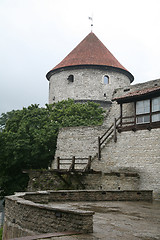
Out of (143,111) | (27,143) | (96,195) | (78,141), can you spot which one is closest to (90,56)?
(78,141)

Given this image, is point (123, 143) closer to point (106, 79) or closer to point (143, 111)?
point (143, 111)

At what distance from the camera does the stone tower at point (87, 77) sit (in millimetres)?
36000

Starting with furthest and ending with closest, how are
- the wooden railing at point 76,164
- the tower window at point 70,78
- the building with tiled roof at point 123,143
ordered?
the tower window at point 70,78, the wooden railing at point 76,164, the building with tiled roof at point 123,143

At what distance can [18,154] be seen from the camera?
899 inches

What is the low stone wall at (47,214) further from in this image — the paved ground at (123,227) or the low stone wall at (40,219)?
the paved ground at (123,227)

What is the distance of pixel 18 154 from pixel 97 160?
5.93 metres

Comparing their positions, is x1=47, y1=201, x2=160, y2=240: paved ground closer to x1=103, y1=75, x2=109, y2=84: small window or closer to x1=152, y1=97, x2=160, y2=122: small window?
x1=152, y1=97, x2=160, y2=122: small window

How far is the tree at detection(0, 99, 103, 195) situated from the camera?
23000 millimetres

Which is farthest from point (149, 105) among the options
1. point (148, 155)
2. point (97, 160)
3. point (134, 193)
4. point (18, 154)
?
point (18, 154)

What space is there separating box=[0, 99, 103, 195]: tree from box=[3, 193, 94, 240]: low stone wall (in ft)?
41.6

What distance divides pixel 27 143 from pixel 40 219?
15815mm

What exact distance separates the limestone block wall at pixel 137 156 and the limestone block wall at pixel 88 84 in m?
15.8

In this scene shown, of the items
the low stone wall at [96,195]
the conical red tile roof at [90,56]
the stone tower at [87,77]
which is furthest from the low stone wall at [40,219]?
the conical red tile roof at [90,56]

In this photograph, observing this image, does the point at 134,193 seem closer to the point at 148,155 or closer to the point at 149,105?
the point at 148,155
